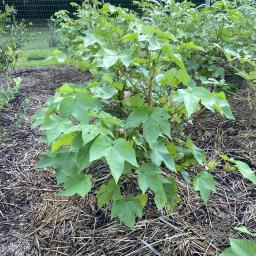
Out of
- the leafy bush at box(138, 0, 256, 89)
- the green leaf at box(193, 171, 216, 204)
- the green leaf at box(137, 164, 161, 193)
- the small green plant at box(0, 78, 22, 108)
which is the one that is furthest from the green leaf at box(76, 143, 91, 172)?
the small green plant at box(0, 78, 22, 108)

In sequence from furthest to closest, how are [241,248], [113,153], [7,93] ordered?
[7,93], [113,153], [241,248]

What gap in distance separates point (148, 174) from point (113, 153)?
0.23 metres

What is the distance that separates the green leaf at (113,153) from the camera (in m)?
1.11

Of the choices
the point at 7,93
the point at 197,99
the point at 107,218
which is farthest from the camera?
the point at 7,93

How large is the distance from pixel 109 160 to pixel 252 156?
131 centimetres

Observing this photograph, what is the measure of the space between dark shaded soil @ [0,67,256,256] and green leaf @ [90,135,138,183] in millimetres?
520

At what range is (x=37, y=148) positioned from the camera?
239 centimetres

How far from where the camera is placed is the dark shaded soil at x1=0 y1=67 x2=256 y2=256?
155 centimetres

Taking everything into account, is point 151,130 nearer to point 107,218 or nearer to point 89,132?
point 89,132

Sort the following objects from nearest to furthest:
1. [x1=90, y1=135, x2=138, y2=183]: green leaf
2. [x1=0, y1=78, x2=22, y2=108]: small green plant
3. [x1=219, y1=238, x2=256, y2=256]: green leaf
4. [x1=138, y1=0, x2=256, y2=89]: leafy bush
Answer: [x1=219, y1=238, x2=256, y2=256]: green leaf → [x1=90, y1=135, x2=138, y2=183]: green leaf → [x1=138, y1=0, x2=256, y2=89]: leafy bush → [x1=0, y1=78, x2=22, y2=108]: small green plant

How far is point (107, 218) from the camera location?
1695 mm

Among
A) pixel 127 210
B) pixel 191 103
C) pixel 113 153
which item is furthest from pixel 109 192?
pixel 191 103

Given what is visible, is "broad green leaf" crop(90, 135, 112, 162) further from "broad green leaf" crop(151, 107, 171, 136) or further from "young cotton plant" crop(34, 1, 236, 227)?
"broad green leaf" crop(151, 107, 171, 136)

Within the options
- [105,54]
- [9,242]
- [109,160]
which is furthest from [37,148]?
[109,160]
